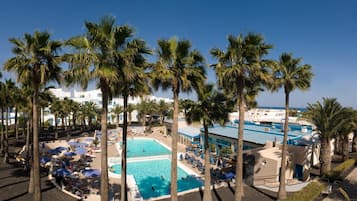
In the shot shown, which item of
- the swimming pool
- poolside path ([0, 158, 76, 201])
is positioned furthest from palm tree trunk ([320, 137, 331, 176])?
the swimming pool

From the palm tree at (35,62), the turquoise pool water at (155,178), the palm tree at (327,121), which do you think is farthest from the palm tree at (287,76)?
the palm tree at (35,62)

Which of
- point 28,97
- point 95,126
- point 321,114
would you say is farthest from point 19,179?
point 95,126

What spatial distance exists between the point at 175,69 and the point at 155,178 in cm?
1750

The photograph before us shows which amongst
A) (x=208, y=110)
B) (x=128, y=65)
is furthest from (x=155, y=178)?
(x=128, y=65)

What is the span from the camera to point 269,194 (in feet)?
52.1

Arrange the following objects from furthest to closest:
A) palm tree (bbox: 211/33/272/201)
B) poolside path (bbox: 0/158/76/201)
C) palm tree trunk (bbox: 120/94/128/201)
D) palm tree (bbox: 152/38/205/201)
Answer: poolside path (bbox: 0/158/76/201) → palm tree (bbox: 211/33/272/201) → palm tree trunk (bbox: 120/94/128/201) → palm tree (bbox: 152/38/205/201)

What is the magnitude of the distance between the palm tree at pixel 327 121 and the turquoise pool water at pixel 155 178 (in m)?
11.6

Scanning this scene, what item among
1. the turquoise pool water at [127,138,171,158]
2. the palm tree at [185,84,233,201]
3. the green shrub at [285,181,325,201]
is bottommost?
the turquoise pool water at [127,138,171,158]

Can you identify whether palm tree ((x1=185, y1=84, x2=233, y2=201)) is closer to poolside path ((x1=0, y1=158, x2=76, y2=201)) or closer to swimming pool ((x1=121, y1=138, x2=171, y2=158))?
poolside path ((x1=0, y1=158, x2=76, y2=201))

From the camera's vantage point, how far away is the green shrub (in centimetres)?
1196

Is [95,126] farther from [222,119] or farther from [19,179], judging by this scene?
[222,119]

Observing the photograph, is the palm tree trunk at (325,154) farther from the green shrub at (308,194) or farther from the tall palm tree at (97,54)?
the tall palm tree at (97,54)

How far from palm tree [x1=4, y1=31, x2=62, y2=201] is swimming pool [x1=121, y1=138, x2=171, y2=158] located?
2391 cm

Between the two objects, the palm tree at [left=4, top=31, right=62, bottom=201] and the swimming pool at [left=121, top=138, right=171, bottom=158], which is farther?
the swimming pool at [left=121, top=138, right=171, bottom=158]
